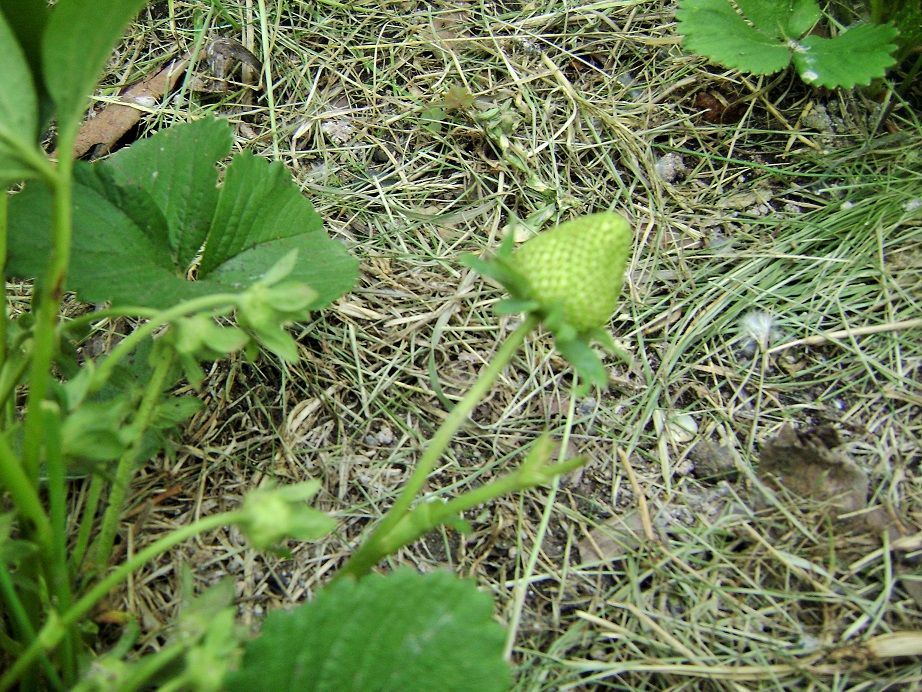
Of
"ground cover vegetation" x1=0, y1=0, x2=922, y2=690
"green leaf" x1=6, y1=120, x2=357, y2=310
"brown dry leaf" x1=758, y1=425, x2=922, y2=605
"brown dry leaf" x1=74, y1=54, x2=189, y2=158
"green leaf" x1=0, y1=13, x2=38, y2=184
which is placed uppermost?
"green leaf" x1=0, y1=13, x2=38, y2=184

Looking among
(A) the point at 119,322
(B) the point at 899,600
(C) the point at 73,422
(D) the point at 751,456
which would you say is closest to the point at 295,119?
(A) the point at 119,322

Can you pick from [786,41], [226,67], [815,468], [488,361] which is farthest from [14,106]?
[786,41]

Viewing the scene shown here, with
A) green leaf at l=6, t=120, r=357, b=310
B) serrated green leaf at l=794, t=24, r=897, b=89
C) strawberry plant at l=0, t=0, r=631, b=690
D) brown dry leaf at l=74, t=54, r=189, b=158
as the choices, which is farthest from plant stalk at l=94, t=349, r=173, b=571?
serrated green leaf at l=794, t=24, r=897, b=89

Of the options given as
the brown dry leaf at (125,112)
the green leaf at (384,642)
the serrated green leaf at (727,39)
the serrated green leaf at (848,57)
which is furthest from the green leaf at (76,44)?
the serrated green leaf at (848,57)

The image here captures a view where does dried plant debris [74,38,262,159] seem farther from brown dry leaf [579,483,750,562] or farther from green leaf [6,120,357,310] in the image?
brown dry leaf [579,483,750,562]

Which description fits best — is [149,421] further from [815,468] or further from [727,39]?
[727,39]

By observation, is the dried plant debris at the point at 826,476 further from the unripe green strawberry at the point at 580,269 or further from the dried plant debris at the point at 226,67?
the dried plant debris at the point at 226,67
